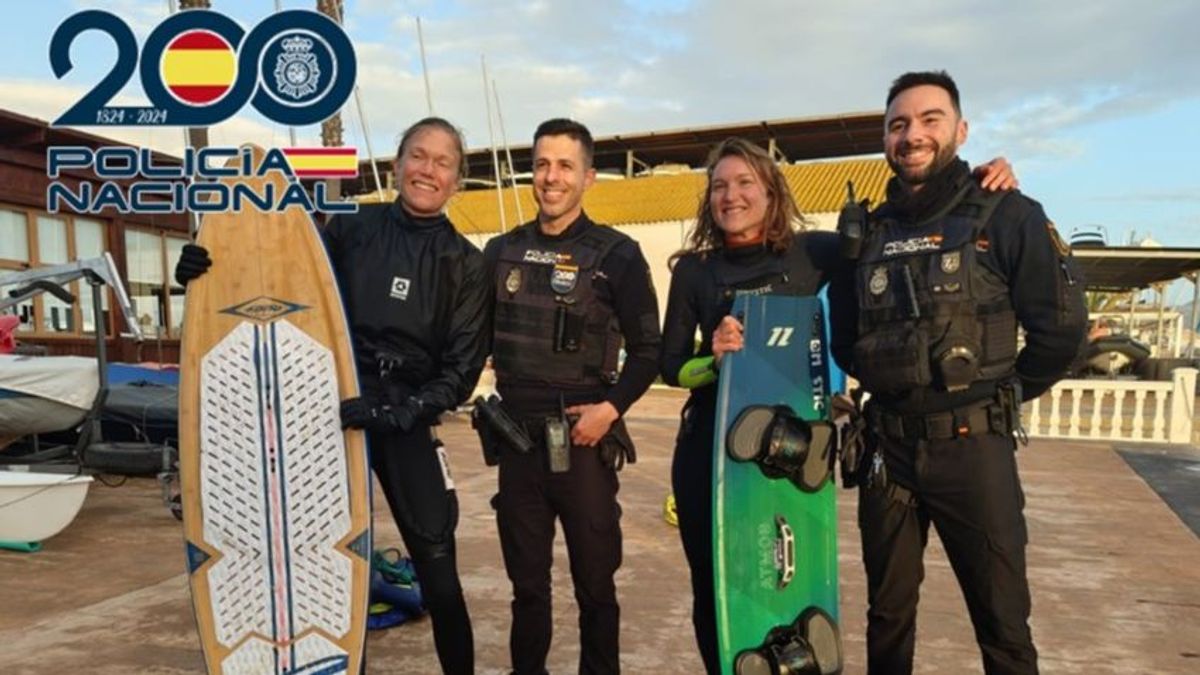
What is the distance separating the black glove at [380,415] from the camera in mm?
2721

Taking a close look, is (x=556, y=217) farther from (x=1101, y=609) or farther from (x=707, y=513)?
(x=1101, y=609)

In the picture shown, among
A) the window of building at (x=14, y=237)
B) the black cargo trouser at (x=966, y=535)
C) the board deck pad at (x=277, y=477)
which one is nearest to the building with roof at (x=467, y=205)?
the window of building at (x=14, y=237)

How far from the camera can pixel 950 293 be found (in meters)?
2.43

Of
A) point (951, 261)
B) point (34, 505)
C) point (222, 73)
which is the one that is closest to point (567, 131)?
point (951, 261)

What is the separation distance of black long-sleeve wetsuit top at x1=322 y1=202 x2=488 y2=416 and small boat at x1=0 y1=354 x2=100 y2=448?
5.17 meters

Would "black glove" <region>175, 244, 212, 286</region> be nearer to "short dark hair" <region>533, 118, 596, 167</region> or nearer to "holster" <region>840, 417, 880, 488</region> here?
"short dark hair" <region>533, 118, 596, 167</region>

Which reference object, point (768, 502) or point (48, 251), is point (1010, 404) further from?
point (48, 251)

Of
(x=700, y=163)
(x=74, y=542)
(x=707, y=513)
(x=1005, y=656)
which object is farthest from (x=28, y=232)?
(x=700, y=163)

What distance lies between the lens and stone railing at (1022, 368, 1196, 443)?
11466mm

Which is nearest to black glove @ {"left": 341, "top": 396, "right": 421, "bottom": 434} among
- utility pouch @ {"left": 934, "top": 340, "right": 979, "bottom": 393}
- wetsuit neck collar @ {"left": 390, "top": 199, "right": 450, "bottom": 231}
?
wetsuit neck collar @ {"left": 390, "top": 199, "right": 450, "bottom": 231}

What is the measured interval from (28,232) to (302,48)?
6.82 meters

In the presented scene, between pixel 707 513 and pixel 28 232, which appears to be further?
pixel 28 232

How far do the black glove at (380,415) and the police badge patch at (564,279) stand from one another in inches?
24.4

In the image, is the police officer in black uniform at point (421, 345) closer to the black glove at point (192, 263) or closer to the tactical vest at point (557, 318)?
the tactical vest at point (557, 318)
